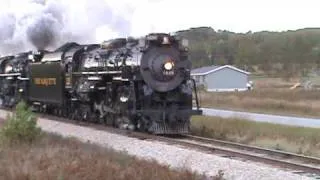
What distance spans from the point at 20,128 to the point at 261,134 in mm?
9741

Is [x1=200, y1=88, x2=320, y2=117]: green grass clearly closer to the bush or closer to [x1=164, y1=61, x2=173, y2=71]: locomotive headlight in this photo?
[x1=164, y1=61, x2=173, y2=71]: locomotive headlight

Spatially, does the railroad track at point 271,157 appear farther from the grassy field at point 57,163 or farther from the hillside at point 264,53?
the hillside at point 264,53

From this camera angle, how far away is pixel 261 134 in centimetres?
2198

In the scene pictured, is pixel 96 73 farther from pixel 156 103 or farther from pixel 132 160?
pixel 132 160

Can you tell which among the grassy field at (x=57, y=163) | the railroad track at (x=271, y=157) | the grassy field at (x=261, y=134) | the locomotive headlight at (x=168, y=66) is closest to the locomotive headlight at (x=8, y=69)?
the grassy field at (x=261, y=134)

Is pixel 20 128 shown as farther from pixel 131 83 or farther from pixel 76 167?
pixel 131 83

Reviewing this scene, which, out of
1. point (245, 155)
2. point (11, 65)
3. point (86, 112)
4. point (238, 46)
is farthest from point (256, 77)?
point (245, 155)

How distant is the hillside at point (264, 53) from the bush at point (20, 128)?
67770 mm

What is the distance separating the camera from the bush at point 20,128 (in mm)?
15500

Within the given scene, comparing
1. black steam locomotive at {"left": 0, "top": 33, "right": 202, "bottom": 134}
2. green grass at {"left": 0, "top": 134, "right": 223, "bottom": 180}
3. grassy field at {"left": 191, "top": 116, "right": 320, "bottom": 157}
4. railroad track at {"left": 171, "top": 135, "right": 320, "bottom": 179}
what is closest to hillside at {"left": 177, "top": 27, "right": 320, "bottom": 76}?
black steam locomotive at {"left": 0, "top": 33, "right": 202, "bottom": 134}

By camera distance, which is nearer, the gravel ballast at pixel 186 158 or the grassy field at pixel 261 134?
the gravel ballast at pixel 186 158

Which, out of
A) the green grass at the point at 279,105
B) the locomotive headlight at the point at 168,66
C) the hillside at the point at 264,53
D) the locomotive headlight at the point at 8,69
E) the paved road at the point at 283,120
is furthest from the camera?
the hillside at the point at 264,53

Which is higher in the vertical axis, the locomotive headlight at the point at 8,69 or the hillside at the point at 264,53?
the hillside at the point at 264,53

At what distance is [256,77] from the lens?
4486 inches
